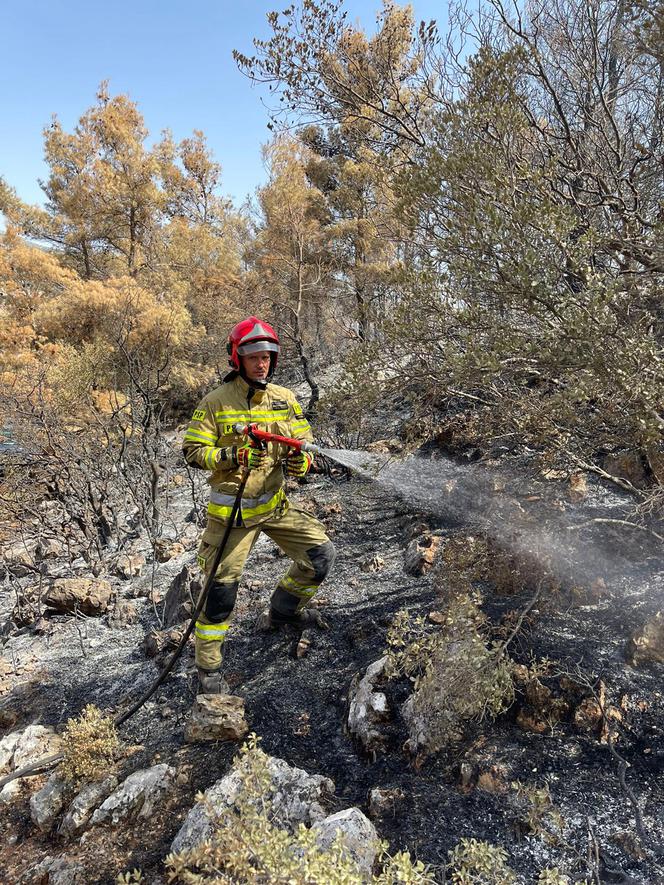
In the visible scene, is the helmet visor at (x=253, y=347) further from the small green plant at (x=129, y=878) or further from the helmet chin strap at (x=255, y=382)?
the small green plant at (x=129, y=878)

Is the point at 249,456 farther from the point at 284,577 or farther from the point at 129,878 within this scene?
the point at 129,878

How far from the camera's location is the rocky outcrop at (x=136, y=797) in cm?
211

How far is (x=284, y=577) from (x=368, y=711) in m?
1.04

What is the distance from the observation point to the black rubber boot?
278 cm

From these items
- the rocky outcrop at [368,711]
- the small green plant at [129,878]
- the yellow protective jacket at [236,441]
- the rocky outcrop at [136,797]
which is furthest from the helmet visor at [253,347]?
the small green plant at [129,878]

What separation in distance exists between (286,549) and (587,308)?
7.04ft

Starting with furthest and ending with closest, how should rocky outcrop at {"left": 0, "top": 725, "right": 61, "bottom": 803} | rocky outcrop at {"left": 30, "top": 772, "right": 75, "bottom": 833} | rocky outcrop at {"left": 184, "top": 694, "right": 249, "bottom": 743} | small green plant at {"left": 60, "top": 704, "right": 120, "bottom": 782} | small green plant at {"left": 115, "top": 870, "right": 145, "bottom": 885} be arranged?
rocky outcrop at {"left": 0, "top": 725, "right": 61, "bottom": 803} → rocky outcrop at {"left": 184, "top": 694, "right": 249, "bottom": 743} → small green plant at {"left": 60, "top": 704, "right": 120, "bottom": 782} → rocky outcrop at {"left": 30, "top": 772, "right": 75, "bottom": 833} → small green plant at {"left": 115, "top": 870, "right": 145, "bottom": 885}

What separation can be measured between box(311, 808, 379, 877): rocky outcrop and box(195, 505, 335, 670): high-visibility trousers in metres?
1.25

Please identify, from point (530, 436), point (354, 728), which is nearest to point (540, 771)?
point (354, 728)

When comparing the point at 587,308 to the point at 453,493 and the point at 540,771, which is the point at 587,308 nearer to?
the point at 540,771

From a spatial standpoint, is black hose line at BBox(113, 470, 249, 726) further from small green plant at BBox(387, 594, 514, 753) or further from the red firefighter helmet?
small green plant at BBox(387, 594, 514, 753)

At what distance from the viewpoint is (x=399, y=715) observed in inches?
93.0

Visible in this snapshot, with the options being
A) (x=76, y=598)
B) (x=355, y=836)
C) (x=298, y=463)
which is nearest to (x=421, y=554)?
(x=298, y=463)

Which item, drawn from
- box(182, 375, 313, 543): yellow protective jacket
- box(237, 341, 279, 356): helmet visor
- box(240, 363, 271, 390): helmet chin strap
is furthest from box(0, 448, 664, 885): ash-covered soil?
box(237, 341, 279, 356): helmet visor
